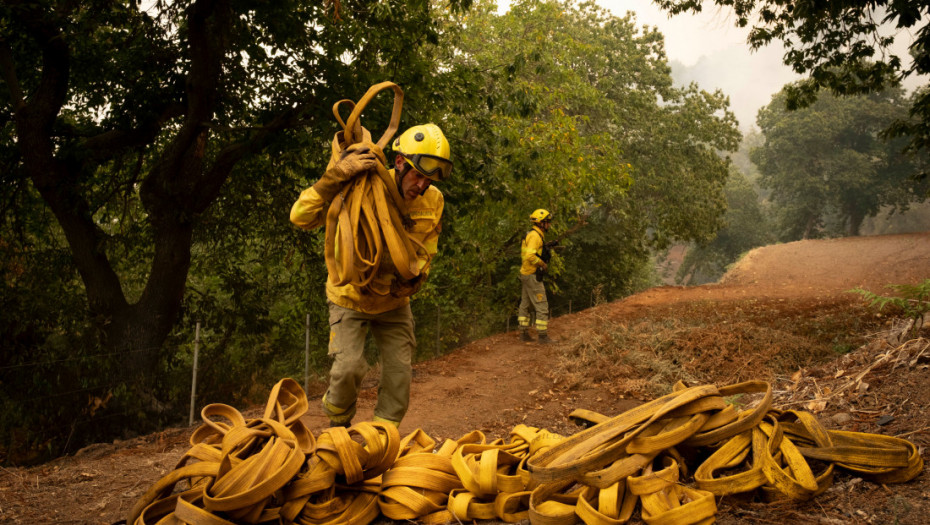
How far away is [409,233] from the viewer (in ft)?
13.0

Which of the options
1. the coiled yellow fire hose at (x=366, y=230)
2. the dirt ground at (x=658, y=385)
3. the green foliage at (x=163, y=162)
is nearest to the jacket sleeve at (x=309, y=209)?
the coiled yellow fire hose at (x=366, y=230)

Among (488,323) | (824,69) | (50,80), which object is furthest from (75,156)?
(488,323)

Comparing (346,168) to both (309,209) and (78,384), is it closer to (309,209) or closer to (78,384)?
(309,209)

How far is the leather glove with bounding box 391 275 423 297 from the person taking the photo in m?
3.85

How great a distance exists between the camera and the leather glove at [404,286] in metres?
3.85

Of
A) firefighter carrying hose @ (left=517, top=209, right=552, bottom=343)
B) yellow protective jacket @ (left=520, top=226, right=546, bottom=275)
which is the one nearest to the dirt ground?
firefighter carrying hose @ (left=517, top=209, right=552, bottom=343)

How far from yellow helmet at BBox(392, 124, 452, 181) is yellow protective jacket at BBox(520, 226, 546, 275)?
26.5 ft

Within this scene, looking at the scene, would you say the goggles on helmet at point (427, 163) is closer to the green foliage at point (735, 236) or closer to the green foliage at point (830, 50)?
the green foliage at point (830, 50)

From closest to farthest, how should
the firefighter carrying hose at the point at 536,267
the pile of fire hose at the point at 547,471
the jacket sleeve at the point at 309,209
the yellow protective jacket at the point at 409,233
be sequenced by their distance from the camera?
the pile of fire hose at the point at 547,471, the jacket sleeve at the point at 309,209, the yellow protective jacket at the point at 409,233, the firefighter carrying hose at the point at 536,267

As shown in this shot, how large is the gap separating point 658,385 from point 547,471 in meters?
5.82

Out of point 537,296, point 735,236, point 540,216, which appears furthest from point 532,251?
point 735,236

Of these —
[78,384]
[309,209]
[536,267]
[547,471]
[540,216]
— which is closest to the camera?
[547,471]

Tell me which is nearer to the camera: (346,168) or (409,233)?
(346,168)

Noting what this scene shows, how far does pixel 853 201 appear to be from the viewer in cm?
4441
